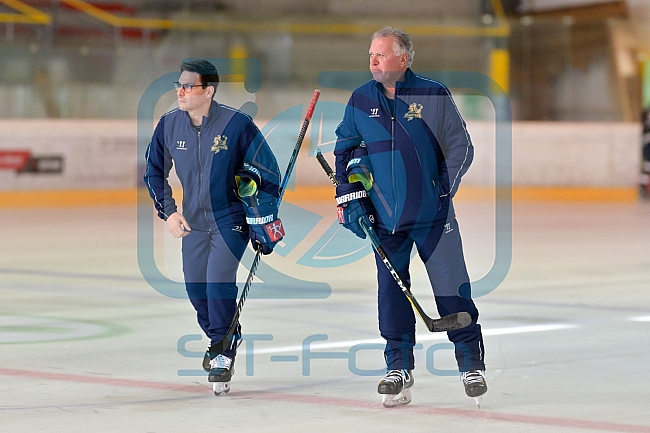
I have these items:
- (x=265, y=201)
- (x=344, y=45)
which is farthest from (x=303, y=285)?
(x=344, y=45)

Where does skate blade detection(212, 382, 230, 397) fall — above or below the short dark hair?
below

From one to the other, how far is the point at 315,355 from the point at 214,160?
1593 mm

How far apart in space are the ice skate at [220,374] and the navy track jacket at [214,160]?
66 cm

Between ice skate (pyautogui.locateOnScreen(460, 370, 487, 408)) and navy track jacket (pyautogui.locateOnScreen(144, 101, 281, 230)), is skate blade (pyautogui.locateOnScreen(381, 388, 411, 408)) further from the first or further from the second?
navy track jacket (pyautogui.locateOnScreen(144, 101, 281, 230))

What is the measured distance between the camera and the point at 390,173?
18.2ft

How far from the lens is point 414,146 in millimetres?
5512

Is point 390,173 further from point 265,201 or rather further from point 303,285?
point 303,285

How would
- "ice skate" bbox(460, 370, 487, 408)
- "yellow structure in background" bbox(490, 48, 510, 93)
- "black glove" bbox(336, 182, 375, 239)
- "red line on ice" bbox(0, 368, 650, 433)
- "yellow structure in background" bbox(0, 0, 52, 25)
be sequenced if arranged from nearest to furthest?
"red line on ice" bbox(0, 368, 650, 433) < "ice skate" bbox(460, 370, 487, 408) < "black glove" bbox(336, 182, 375, 239) < "yellow structure in background" bbox(0, 0, 52, 25) < "yellow structure in background" bbox(490, 48, 510, 93)

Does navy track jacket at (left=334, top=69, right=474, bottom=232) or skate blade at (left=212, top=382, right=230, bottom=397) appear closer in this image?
navy track jacket at (left=334, top=69, right=474, bottom=232)

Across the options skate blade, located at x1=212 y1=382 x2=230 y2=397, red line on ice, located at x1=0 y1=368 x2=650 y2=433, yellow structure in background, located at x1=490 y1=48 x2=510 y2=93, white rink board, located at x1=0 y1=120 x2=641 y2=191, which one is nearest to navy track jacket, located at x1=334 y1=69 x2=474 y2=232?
red line on ice, located at x1=0 y1=368 x2=650 y2=433

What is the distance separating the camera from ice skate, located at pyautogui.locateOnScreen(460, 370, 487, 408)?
5.48 metres

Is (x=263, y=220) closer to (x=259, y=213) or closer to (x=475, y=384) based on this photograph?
(x=259, y=213)

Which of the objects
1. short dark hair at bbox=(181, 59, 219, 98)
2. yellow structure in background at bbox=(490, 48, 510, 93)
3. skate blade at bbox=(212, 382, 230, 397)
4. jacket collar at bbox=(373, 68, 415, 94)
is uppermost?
yellow structure in background at bbox=(490, 48, 510, 93)

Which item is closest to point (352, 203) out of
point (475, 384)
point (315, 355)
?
point (475, 384)
